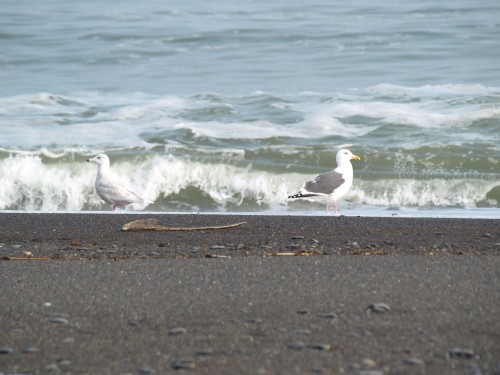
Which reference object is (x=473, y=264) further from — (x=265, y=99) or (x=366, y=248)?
(x=265, y=99)

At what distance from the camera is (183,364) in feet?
11.7

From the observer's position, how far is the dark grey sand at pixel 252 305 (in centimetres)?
363

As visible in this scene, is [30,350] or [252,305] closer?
[30,350]

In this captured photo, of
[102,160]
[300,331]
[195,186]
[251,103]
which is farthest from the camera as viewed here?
[251,103]

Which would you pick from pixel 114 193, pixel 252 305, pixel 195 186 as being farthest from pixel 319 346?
pixel 195 186

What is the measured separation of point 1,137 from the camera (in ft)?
46.0

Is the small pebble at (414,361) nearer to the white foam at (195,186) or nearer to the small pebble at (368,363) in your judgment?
the small pebble at (368,363)

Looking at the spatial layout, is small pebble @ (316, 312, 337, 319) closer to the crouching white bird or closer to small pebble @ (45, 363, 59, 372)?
small pebble @ (45, 363, 59, 372)

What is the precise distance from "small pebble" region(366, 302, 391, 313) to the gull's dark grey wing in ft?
18.0

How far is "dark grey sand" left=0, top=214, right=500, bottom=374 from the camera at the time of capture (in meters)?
3.63

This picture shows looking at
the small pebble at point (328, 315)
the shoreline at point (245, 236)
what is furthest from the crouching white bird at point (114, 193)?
the small pebble at point (328, 315)

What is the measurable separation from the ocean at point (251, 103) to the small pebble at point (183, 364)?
619 centimetres

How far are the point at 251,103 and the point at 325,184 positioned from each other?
7.05m

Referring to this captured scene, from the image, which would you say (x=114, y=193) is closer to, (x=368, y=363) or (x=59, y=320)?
(x=59, y=320)
